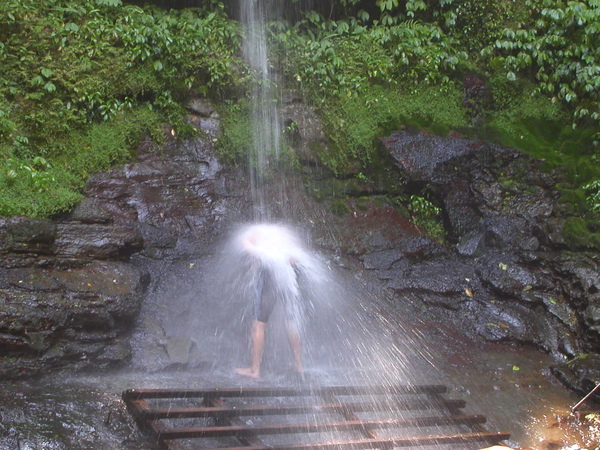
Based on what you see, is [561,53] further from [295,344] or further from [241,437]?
[241,437]

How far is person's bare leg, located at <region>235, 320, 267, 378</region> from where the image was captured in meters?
5.79

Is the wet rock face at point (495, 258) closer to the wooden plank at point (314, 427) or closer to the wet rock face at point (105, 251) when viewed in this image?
the wooden plank at point (314, 427)

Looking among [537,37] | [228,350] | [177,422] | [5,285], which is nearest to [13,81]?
[5,285]

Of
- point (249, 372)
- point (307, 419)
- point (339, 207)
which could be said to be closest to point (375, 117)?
point (339, 207)

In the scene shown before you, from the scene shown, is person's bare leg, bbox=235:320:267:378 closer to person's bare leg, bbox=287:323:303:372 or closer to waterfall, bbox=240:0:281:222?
person's bare leg, bbox=287:323:303:372

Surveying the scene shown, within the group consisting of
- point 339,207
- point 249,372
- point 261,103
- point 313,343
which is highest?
point 261,103

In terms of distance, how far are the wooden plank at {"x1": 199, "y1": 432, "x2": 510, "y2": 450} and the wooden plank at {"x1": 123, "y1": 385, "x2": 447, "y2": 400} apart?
719 mm

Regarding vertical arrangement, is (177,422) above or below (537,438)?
above

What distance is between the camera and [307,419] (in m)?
4.91

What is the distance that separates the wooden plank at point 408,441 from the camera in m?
4.15

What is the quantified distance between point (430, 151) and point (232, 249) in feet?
12.2

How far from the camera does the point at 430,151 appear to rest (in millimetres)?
8977

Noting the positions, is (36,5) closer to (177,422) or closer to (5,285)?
(5,285)

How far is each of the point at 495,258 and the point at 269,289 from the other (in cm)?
377
